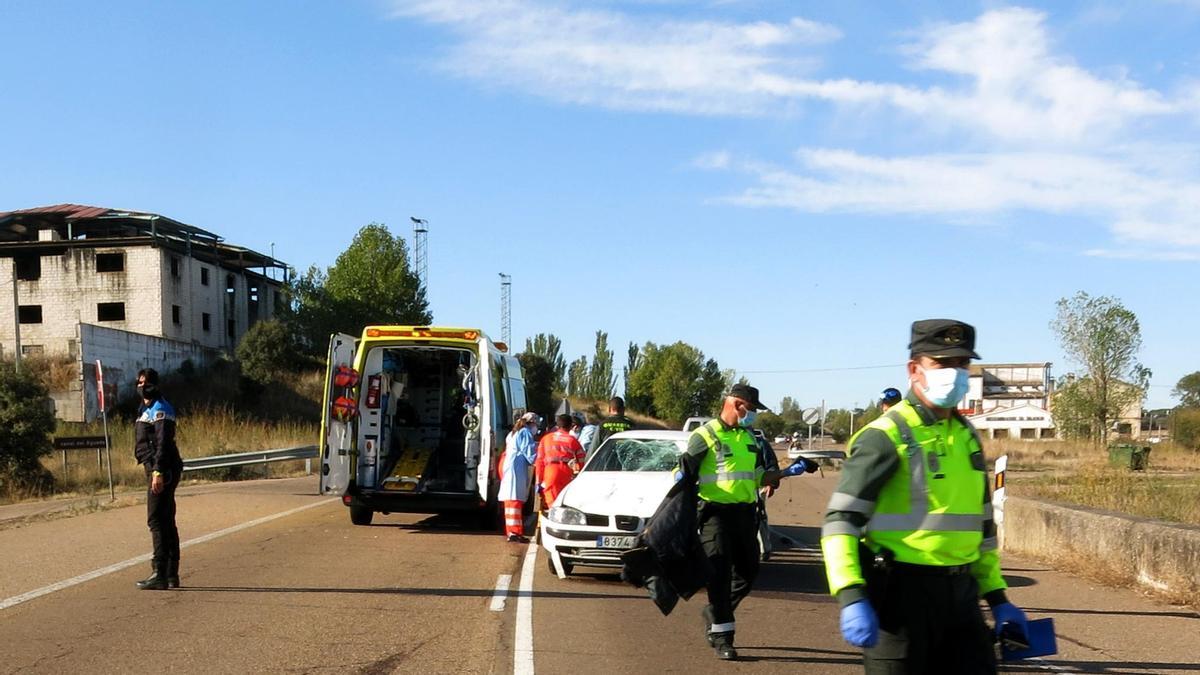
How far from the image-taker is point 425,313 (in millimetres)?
66188

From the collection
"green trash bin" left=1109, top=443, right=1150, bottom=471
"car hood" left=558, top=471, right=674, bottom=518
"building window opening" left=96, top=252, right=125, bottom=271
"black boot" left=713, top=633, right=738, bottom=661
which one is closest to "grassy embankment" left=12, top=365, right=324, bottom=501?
"building window opening" left=96, top=252, right=125, bottom=271

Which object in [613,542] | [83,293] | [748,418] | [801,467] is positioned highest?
[83,293]

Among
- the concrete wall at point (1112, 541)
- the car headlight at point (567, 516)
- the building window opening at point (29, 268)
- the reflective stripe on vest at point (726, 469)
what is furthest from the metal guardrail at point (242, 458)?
the building window opening at point (29, 268)

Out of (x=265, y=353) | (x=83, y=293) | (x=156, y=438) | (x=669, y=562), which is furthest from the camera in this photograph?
(x=83, y=293)

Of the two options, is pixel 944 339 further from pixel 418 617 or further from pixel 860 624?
pixel 418 617

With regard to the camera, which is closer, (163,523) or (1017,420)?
(163,523)

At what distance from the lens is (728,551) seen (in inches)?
292

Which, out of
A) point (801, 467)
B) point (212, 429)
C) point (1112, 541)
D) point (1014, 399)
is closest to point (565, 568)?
point (801, 467)

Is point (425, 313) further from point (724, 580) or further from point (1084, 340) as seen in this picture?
point (724, 580)

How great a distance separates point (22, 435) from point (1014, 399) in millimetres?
99390

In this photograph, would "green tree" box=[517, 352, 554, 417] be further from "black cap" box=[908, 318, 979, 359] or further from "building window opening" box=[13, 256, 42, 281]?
"black cap" box=[908, 318, 979, 359]

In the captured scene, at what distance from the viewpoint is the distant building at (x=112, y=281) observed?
56.5 m

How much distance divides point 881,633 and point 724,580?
11.8 ft

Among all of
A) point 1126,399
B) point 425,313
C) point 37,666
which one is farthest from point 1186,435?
point 37,666
